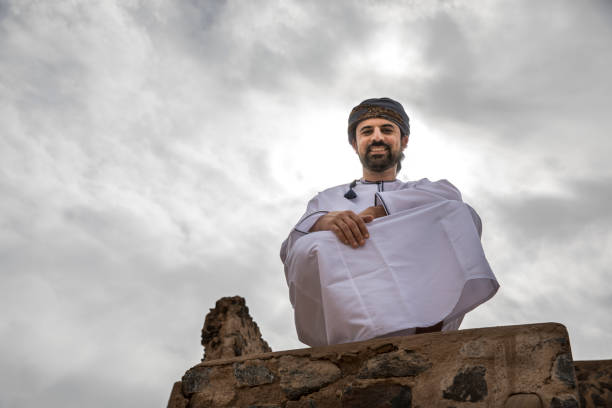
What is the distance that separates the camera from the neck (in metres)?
3.52

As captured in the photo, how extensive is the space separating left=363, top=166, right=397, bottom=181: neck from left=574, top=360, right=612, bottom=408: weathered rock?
172 cm

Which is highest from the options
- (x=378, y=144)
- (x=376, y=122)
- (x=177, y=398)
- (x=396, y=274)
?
(x=376, y=122)

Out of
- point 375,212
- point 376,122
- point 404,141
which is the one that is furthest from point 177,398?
point 404,141

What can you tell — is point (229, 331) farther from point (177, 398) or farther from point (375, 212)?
point (375, 212)

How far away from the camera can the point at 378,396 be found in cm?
220

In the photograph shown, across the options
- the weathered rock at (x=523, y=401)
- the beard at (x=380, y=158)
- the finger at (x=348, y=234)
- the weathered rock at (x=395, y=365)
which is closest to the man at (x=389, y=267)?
the finger at (x=348, y=234)

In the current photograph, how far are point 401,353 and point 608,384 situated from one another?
73 centimetres

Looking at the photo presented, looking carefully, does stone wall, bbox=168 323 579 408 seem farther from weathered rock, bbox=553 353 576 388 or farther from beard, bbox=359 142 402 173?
beard, bbox=359 142 402 173

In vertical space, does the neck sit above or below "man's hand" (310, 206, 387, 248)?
above

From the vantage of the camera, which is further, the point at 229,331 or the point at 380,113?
the point at 229,331

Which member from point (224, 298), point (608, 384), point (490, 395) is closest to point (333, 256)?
point (490, 395)

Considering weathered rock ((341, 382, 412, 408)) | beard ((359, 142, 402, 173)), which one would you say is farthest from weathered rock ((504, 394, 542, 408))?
beard ((359, 142, 402, 173))

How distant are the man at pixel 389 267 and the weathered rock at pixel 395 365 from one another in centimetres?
16

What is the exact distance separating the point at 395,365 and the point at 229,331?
483cm
